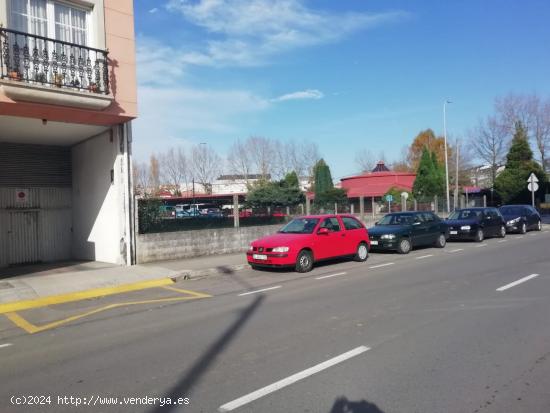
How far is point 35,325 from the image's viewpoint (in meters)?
7.65

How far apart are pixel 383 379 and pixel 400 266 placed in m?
8.96

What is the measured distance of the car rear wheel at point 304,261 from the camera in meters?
12.3

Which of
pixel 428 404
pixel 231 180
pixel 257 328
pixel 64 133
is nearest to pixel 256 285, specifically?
pixel 257 328

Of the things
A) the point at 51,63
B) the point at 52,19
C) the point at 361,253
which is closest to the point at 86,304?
the point at 51,63

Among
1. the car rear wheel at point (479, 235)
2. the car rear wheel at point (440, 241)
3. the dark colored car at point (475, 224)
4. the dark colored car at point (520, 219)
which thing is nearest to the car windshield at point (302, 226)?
the car rear wheel at point (440, 241)

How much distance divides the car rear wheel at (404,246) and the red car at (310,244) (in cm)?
215

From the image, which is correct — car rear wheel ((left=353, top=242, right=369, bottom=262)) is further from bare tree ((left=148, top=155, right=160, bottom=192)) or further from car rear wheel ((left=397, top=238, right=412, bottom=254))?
bare tree ((left=148, top=155, right=160, bottom=192))

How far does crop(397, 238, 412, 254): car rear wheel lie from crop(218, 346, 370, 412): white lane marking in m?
11.3

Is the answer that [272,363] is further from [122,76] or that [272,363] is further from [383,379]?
[122,76]

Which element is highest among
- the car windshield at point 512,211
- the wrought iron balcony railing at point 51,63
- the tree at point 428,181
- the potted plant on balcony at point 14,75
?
the wrought iron balcony railing at point 51,63

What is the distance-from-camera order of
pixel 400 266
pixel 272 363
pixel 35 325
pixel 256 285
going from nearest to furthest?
pixel 272 363 → pixel 35 325 → pixel 256 285 → pixel 400 266

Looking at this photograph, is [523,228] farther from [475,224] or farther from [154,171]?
[154,171]

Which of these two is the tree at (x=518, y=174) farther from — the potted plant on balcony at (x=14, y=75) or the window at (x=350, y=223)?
the potted plant on balcony at (x=14, y=75)

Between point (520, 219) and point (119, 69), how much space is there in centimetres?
2134
